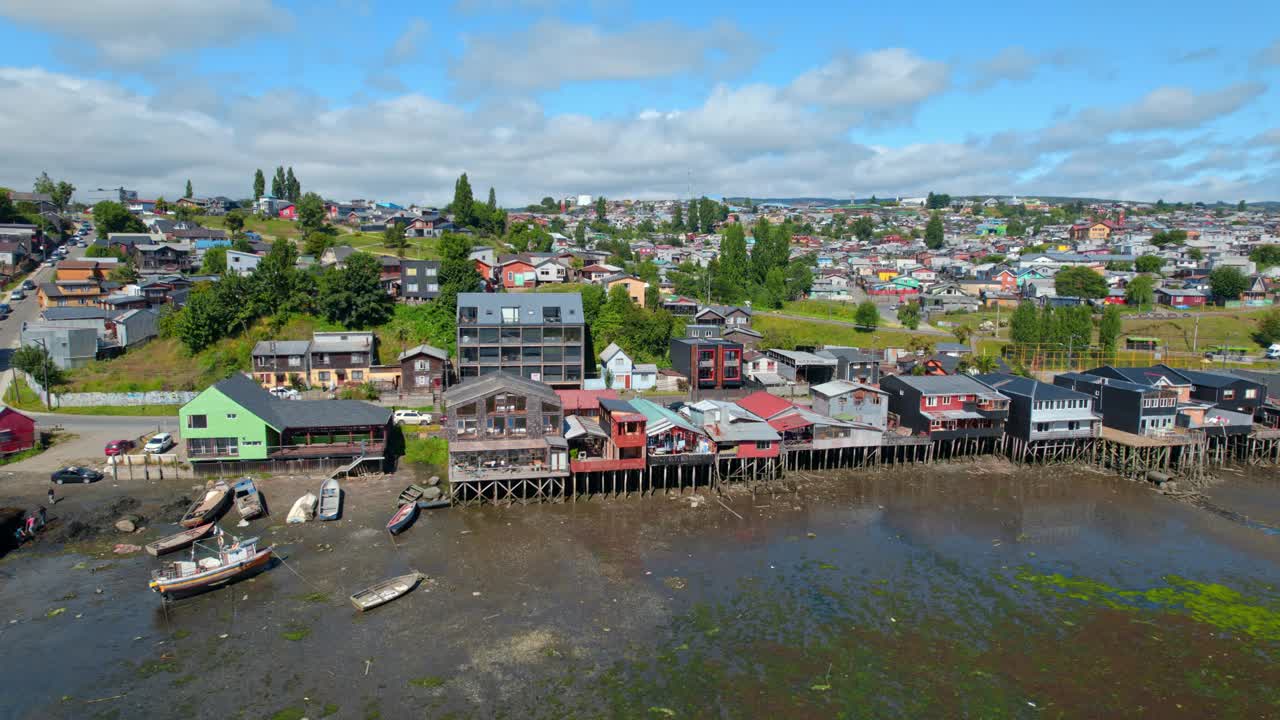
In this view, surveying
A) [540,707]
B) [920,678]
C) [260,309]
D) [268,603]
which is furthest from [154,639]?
[260,309]

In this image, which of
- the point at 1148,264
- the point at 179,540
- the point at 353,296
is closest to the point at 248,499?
the point at 179,540

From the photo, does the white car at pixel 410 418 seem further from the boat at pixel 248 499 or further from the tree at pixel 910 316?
the tree at pixel 910 316

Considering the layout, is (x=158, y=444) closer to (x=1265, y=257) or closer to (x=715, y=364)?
(x=715, y=364)

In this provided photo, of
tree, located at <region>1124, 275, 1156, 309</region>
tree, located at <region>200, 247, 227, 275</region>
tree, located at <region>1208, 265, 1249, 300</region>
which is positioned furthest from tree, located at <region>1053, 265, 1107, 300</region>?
tree, located at <region>200, 247, 227, 275</region>

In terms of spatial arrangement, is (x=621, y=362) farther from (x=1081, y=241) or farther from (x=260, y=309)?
(x=1081, y=241)

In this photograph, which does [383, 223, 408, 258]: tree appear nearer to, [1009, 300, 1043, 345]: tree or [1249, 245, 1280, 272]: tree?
[1009, 300, 1043, 345]: tree

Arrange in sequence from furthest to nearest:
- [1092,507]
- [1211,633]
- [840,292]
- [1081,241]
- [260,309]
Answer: [1081,241], [840,292], [260,309], [1092,507], [1211,633]
